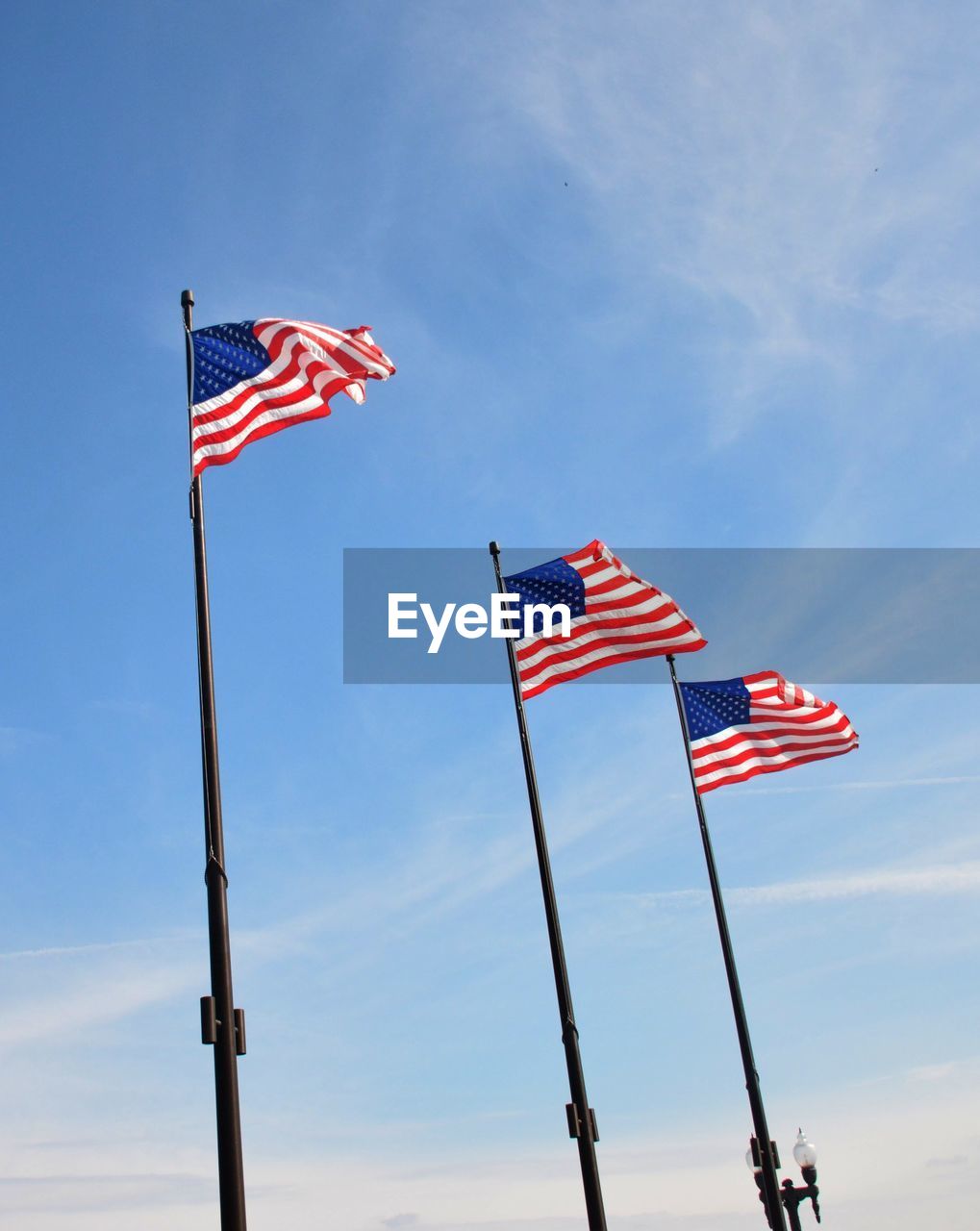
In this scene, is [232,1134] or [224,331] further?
[224,331]

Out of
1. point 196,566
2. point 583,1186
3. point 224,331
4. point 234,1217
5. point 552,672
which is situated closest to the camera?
point 234,1217

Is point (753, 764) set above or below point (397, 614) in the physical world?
below

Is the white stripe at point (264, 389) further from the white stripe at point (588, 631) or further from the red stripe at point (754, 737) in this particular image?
the red stripe at point (754, 737)

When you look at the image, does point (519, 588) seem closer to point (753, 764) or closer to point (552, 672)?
point (552, 672)

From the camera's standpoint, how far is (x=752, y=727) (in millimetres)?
24922

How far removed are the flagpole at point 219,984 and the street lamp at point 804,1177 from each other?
14647 millimetres

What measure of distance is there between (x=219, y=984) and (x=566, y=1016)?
6747 millimetres

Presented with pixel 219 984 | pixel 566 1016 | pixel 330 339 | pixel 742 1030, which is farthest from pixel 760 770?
pixel 219 984

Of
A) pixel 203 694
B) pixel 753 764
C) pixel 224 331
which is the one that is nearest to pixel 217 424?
pixel 224 331

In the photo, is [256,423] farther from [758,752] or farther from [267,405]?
[758,752]

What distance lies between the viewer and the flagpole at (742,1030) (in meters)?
21.7

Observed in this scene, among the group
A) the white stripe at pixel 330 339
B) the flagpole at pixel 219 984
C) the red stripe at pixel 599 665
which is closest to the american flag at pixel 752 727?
the red stripe at pixel 599 665

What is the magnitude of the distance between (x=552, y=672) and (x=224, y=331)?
313 inches

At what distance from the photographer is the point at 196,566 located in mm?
13367
